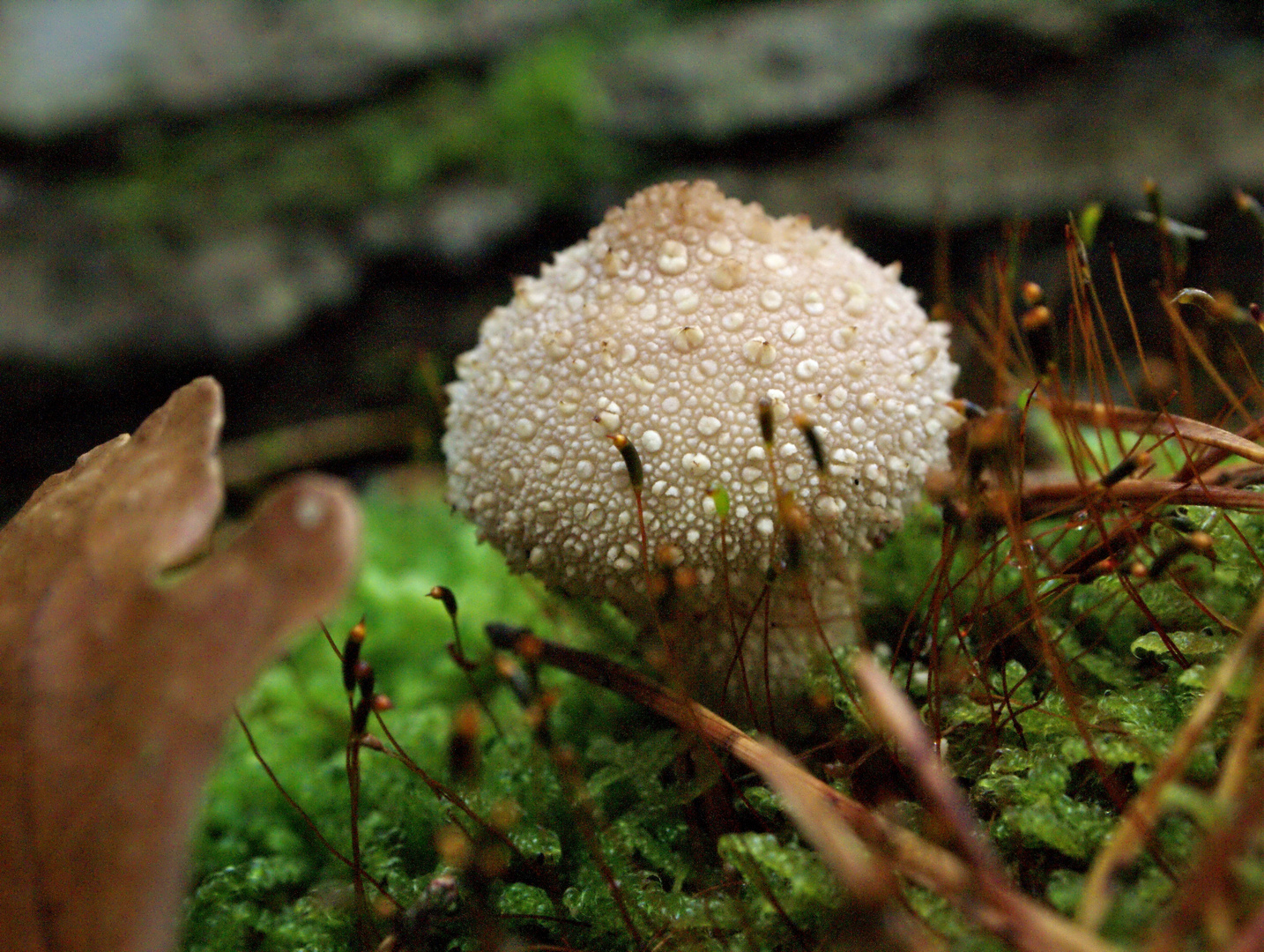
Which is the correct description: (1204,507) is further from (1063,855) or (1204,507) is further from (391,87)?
(391,87)

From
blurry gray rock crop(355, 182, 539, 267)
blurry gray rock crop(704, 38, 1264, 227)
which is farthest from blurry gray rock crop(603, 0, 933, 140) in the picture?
blurry gray rock crop(355, 182, 539, 267)

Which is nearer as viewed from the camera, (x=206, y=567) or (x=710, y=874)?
(x=206, y=567)

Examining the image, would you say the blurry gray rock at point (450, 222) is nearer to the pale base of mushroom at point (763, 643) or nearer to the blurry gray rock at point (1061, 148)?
the blurry gray rock at point (1061, 148)

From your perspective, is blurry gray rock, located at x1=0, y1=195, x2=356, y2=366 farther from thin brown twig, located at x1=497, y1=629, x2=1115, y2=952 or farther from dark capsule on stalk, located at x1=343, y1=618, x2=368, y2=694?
dark capsule on stalk, located at x1=343, y1=618, x2=368, y2=694

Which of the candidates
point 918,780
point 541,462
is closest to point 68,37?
point 541,462

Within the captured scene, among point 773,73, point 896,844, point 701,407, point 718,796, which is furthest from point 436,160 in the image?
point 896,844

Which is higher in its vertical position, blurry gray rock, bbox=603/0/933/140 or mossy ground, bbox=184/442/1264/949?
blurry gray rock, bbox=603/0/933/140

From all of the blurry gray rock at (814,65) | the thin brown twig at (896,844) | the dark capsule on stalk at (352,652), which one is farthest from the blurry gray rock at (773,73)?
the dark capsule on stalk at (352,652)
